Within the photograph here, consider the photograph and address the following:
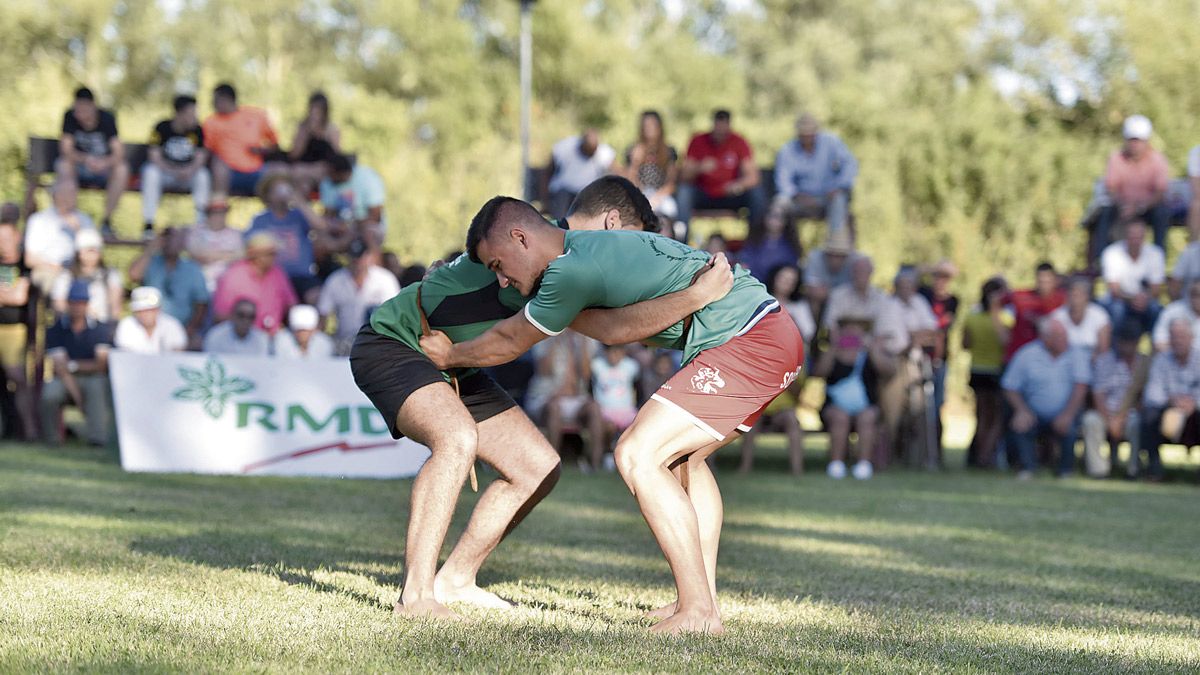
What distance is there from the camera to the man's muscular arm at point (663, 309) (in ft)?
18.6

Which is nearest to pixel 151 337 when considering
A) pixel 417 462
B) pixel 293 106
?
pixel 417 462

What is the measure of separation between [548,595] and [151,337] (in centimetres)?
852

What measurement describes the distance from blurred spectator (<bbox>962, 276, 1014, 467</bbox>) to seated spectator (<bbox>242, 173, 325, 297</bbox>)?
7.15 m

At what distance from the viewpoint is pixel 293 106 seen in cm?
4041

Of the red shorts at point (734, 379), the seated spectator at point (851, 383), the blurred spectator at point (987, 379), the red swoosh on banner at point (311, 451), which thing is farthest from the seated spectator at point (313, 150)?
the red shorts at point (734, 379)

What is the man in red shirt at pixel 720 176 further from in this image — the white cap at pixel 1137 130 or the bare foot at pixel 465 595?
the bare foot at pixel 465 595

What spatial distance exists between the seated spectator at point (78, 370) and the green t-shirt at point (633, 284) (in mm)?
9924

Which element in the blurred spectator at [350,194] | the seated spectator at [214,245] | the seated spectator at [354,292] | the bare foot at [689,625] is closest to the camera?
the bare foot at [689,625]

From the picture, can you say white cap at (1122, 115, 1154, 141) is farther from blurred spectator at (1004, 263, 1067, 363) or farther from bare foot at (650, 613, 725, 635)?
bare foot at (650, 613, 725, 635)

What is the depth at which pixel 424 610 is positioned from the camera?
5719 mm

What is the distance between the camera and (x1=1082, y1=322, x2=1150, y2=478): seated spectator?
49.9ft

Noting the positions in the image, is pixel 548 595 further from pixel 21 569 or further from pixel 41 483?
pixel 41 483

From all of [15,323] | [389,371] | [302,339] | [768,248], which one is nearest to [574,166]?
Answer: [768,248]

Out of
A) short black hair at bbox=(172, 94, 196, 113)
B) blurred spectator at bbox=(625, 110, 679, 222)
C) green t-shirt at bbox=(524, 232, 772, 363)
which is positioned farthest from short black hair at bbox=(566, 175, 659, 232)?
short black hair at bbox=(172, 94, 196, 113)
